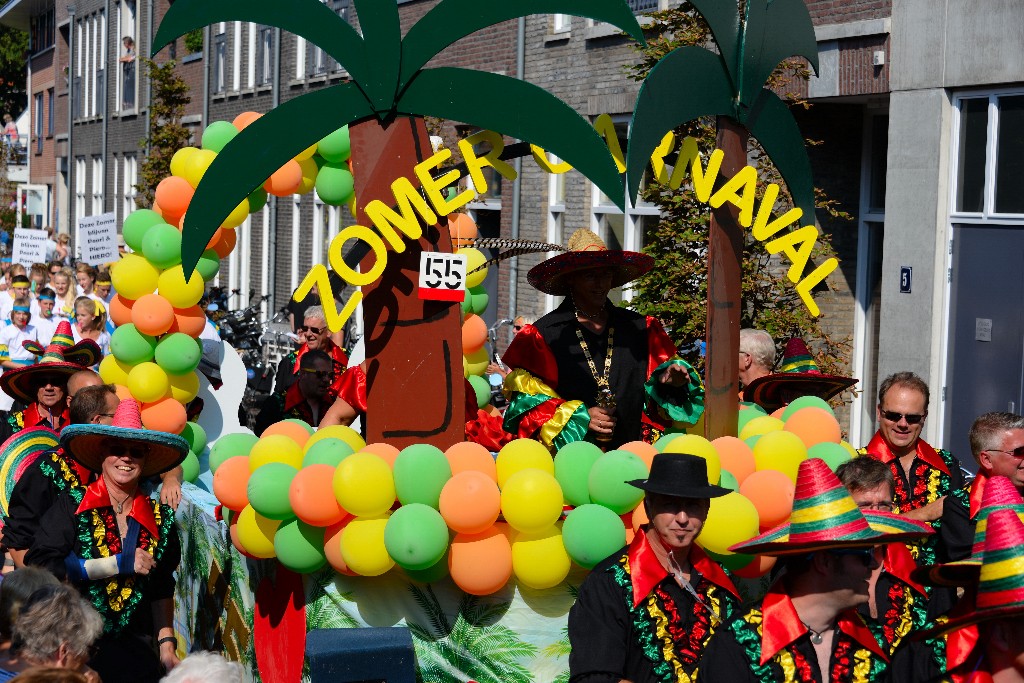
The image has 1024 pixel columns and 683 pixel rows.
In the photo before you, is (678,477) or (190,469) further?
(190,469)

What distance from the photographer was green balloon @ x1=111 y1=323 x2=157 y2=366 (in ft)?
25.5

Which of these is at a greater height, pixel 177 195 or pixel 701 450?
pixel 177 195

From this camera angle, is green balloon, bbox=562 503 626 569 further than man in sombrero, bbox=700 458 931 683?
Yes

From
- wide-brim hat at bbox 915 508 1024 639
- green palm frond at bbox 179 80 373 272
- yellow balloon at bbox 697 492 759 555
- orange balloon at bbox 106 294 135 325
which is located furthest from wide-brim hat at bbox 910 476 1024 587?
orange balloon at bbox 106 294 135 325

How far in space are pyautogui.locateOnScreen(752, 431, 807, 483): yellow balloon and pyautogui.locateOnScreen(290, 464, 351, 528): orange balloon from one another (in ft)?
5.68

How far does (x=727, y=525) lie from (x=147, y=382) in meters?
3.85

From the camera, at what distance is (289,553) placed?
220 inches

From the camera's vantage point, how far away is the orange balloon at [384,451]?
5590 millimetres

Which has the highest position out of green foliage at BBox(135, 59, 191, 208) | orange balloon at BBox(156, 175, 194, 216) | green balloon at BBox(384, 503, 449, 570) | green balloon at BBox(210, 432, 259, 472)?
green foliage at BBox(135, 59, 191, 208)

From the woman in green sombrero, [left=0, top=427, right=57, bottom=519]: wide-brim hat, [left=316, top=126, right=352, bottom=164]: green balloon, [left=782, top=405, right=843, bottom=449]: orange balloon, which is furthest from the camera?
A: [left=316, top=126, right=352, bottom=164]: green balloon

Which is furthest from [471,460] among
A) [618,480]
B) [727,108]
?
[727,108]

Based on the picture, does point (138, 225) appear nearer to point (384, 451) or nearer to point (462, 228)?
point (462, 228)

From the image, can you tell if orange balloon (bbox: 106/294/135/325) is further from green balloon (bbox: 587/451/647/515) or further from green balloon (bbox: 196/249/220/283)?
green balloon (bbox: 587/451/647/515)

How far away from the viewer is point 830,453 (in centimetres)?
564
